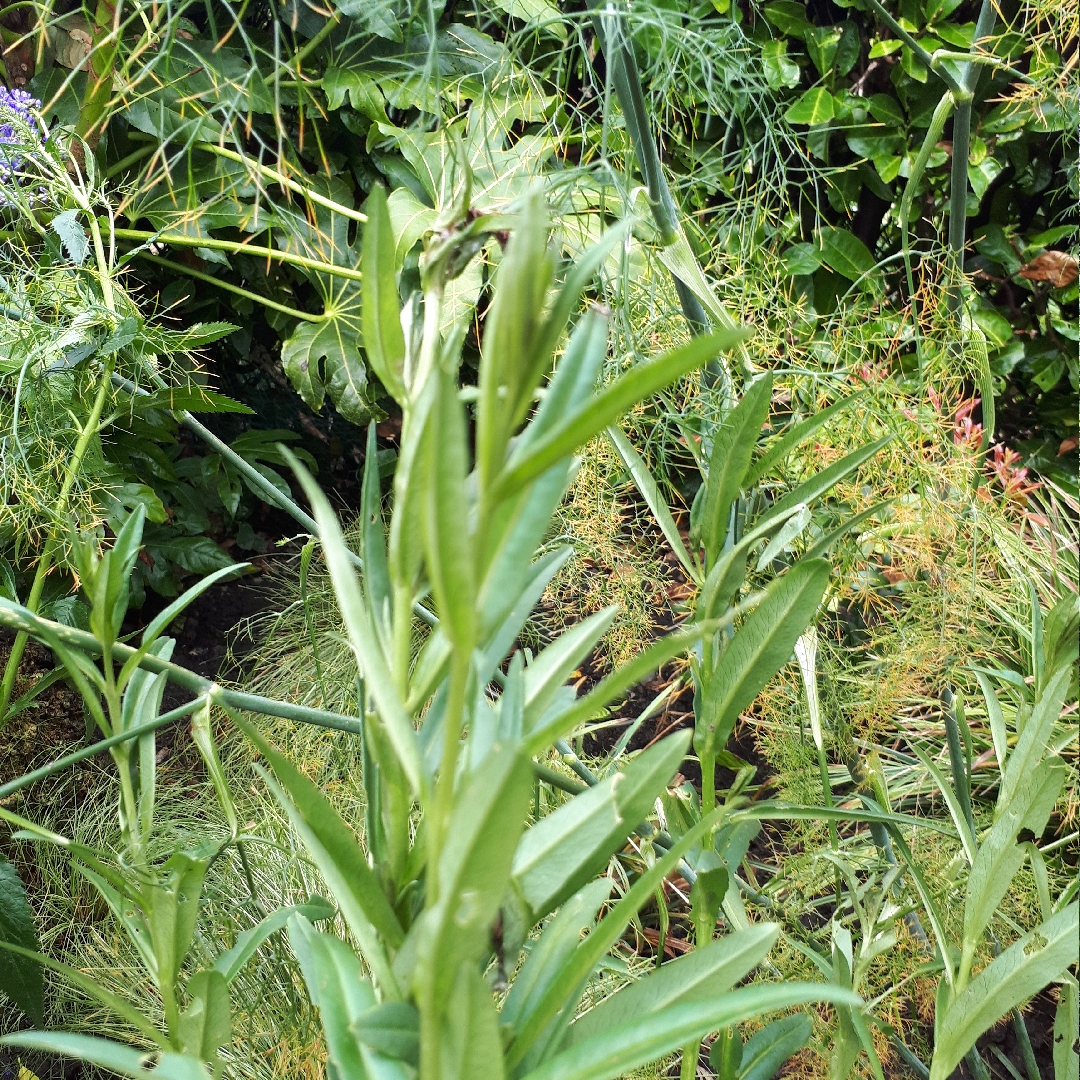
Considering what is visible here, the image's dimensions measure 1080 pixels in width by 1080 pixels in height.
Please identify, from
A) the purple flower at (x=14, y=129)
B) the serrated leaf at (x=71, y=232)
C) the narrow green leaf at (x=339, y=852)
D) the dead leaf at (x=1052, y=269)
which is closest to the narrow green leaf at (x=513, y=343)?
the narrow green leaf at (x=339, y=852)

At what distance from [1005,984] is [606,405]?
1.09ft

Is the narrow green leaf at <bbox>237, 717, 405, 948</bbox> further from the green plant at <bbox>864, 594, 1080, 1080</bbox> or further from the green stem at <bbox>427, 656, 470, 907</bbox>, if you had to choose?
the green plant at <bbox>864, 594, 1080, 1080</bbox>

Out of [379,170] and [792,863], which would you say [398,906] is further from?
[379,170]

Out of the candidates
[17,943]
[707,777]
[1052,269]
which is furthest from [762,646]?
[1052,269]

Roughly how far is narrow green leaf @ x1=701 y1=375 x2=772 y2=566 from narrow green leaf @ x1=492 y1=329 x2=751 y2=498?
207 mm

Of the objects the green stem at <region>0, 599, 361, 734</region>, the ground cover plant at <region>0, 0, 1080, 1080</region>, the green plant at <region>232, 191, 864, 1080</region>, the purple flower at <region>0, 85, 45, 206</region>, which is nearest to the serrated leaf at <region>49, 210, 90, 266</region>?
the ground cover plant at <region>0, 0, 1080, 1080</region>

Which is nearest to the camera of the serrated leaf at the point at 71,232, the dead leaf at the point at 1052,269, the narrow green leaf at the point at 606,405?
the narrow green leaf at the point at 606,405

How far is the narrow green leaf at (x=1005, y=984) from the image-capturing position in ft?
1.16

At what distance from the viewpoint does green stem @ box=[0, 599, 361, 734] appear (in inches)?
14.9

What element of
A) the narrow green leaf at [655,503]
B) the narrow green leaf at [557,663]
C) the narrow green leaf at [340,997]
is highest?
the narrow green leaf at [557,663]

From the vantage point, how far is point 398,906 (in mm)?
260

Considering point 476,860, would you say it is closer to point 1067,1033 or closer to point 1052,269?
point 1067,1033

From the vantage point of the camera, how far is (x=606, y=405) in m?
0.18

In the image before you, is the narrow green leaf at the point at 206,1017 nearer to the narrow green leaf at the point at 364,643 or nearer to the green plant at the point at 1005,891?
the narrow green leaf at the point at 364,643
